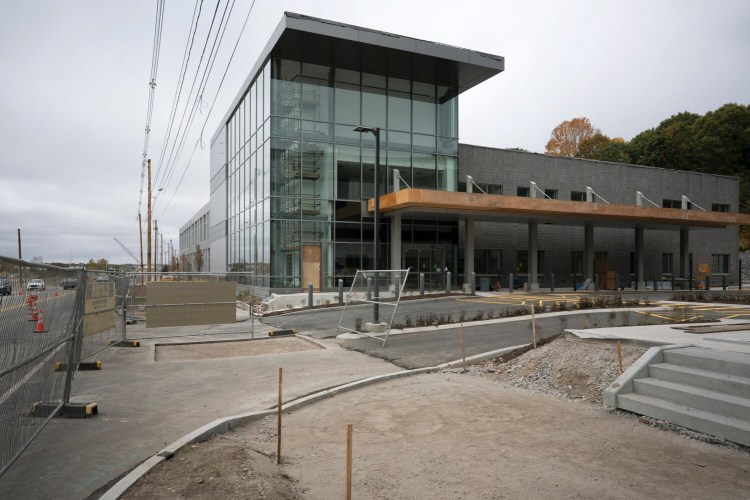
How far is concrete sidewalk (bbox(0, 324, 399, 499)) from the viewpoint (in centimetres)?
501

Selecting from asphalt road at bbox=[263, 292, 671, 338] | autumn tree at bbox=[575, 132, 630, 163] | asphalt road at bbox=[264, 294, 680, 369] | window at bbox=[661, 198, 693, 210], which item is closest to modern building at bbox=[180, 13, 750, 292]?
window at bbox=[661, 198, 693, 210]

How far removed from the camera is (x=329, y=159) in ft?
99.8

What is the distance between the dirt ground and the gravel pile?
0.05 meters

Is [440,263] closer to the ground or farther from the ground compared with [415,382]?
farther from the ground

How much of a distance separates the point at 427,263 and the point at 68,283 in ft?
88.5

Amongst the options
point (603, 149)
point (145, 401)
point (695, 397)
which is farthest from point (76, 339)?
point (603, 149)

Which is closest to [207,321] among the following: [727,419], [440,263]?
[727,419]

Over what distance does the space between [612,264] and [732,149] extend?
38.4 metres

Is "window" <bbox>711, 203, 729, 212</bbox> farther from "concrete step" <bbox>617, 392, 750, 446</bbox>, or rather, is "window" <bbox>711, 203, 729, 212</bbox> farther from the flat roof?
"concrete step" <bbox>617, 392, 750, 446</bbox>

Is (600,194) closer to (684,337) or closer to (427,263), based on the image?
(427,263)

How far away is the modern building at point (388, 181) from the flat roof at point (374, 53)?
0.23 feet

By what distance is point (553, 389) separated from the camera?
336 inches

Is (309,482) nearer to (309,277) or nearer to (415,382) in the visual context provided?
(415,382)

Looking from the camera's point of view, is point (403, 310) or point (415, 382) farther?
point (403, 310)
